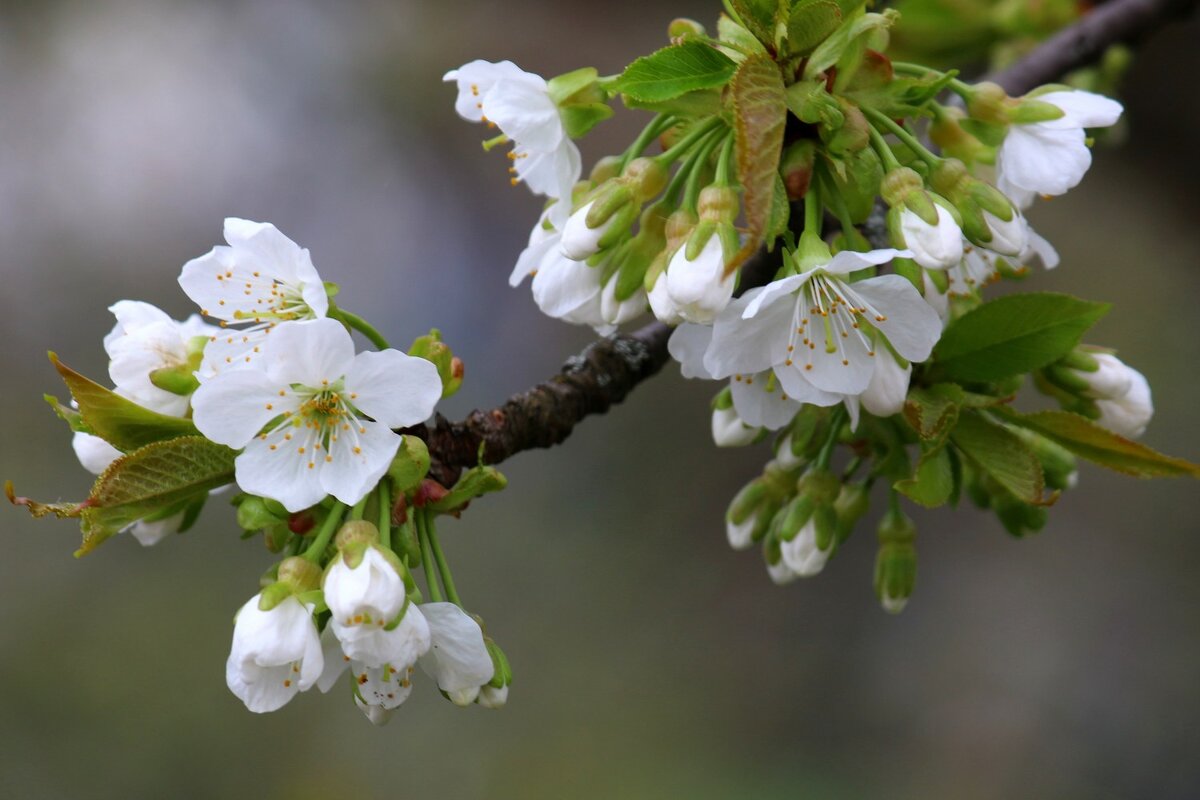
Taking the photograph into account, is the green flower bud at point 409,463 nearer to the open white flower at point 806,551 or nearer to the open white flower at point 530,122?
the open white flower at point 530,122

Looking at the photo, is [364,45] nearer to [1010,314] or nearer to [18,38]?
[18,38]

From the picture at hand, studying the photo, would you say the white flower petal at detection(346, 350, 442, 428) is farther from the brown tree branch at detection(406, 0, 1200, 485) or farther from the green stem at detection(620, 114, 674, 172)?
the green stem at detection(620, 114, 674, 172)

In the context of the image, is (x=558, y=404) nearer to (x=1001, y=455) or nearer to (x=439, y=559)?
(x=439, y=559)

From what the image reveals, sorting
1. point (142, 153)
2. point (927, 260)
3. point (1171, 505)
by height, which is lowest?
point (1171, 505)

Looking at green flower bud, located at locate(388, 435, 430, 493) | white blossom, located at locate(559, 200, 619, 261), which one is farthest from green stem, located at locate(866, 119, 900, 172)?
green flower bud, located at locate(388, 435, 430, 493)

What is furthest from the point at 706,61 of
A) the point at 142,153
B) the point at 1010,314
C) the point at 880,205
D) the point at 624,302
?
the point at 142,153

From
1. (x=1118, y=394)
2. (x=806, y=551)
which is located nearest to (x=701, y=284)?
(x=806, y=551)

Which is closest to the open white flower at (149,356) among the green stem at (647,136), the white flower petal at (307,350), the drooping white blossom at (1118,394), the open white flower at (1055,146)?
the white flower petal at (307,350)
